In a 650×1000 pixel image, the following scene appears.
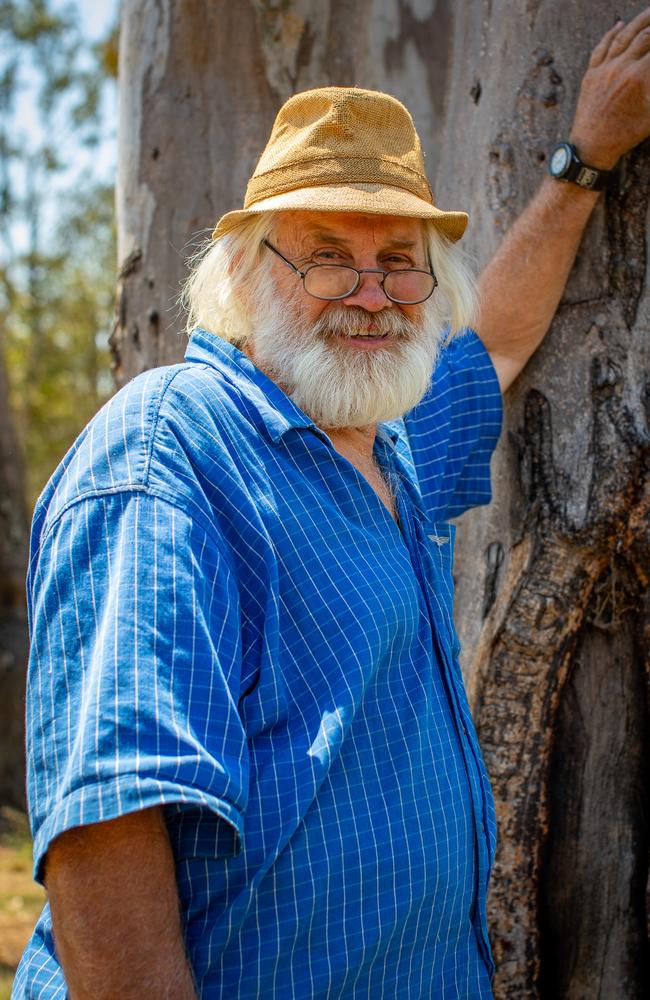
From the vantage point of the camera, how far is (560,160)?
2.34 meters

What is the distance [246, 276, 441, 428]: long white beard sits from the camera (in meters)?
2.00

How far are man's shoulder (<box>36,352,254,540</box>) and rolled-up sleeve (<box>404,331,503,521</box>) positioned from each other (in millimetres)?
757

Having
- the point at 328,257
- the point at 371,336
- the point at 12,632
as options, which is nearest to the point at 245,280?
the point at 328,257

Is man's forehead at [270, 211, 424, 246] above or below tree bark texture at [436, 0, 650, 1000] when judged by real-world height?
above

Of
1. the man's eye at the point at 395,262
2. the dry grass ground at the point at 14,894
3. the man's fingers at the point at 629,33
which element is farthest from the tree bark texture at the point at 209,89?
the dry grass ground at the point at 14,894

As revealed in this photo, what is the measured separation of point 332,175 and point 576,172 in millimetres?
704

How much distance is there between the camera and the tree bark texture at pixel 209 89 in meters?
3.56

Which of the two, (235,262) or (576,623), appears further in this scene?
(576,623)

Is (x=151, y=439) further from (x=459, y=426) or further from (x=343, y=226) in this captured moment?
(x=459, y=426)

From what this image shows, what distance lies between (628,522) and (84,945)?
154cm

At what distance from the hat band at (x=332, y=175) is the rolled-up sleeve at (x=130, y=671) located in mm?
825

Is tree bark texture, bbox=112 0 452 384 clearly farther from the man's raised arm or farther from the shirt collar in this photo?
the shirt collar

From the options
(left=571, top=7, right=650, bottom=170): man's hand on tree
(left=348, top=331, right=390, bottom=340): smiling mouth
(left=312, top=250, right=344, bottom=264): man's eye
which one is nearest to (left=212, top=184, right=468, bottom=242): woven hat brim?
(left=312, top=250, right=344, bottom=264): man's eye

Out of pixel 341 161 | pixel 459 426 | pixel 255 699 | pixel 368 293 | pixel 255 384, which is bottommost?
pixel 255 699
